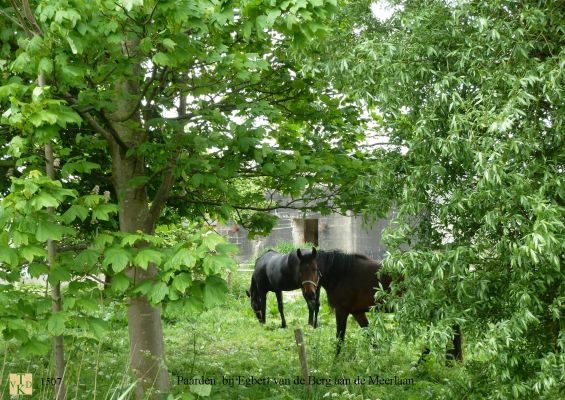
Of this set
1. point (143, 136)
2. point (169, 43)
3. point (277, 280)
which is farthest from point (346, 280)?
point (169, 43)

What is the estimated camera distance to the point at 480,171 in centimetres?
436

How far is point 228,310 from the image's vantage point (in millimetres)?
14258

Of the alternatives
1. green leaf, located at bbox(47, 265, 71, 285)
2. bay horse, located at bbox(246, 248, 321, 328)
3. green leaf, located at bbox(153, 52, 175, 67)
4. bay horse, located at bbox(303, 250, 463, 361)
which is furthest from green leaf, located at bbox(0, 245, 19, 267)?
A: bay horse, located at bbox(246, 248, 321, 328)

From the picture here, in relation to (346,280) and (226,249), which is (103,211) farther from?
(346,280)

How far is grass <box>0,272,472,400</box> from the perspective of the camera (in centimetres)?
560

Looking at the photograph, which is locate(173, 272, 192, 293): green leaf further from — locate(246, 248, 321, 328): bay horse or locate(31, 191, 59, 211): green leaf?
locate(246, 248, 321, 328): bay horse

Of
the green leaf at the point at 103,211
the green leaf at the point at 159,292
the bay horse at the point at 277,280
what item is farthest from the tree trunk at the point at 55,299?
the bay horse at the point at 277,280

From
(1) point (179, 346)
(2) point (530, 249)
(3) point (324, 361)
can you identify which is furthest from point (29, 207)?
(1) point (179, 346)

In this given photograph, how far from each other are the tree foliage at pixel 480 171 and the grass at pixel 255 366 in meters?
0.84

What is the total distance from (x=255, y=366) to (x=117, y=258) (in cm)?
488

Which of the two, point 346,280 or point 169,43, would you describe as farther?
point 346,280

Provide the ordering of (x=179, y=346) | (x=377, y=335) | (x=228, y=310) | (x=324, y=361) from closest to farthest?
(x=377, y=335) → (x=324, y=361) → (x=179, y=346) → (x=228, y=310)

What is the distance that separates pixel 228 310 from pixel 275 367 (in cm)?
591

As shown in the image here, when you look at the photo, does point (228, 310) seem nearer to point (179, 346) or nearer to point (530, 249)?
point (179, 346)
